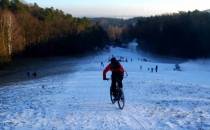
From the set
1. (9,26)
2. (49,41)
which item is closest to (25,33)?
(49,41)

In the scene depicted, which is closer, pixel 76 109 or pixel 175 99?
pixel 76 109

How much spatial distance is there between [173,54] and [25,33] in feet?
124

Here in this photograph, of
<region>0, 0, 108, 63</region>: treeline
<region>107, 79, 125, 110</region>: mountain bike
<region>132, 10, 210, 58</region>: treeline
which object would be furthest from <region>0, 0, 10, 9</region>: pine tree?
<region>107, 79, 125, 110</region>: mountain bike

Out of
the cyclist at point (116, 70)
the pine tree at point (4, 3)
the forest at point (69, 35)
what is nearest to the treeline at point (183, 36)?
the forest at point (69, 35)

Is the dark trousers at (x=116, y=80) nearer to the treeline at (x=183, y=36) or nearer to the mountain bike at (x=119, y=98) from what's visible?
the mountain bike at (x=119, y=98)

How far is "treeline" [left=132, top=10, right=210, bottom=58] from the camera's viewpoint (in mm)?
105688

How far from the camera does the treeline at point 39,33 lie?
9094 cm

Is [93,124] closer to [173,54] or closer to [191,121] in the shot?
[191,121]

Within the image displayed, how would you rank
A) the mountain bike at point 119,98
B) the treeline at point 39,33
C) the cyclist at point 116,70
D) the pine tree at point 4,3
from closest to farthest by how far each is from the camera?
the mountain bike at point 119,98 < the cyclist at point 116,70 < the treeline at point 39,33 < the pine tree at point 4,3

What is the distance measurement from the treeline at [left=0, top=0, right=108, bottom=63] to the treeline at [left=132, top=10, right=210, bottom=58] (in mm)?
21073

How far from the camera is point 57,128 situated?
14203 millimetres

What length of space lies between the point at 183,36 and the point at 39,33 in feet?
115

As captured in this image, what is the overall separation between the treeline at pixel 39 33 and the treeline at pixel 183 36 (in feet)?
69.1

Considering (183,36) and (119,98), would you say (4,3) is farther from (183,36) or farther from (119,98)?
(119,98)
